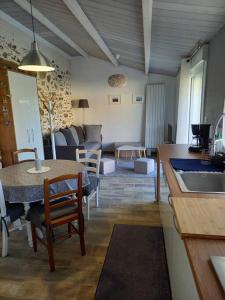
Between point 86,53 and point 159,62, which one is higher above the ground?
point 86,53

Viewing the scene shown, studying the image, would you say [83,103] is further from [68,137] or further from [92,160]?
[92,160]

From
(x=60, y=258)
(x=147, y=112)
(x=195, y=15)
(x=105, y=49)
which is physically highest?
(x=105, y=49)

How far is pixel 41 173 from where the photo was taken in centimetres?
232

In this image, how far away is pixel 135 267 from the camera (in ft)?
6.42

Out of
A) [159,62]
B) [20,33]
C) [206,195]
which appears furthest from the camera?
[159,62]

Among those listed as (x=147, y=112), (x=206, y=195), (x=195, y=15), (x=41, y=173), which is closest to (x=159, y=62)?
(x=147, y=112)

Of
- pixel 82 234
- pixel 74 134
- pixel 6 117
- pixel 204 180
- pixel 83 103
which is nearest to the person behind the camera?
pixel 204 180

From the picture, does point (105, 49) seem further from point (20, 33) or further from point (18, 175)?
point (18, 175)

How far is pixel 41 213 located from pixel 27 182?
12.7 inches

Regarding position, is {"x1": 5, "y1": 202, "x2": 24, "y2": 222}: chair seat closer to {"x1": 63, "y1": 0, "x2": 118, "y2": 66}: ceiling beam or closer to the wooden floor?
A: the wooden floor

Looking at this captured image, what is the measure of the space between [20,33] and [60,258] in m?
3.93

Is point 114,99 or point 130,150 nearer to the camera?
point 130,150

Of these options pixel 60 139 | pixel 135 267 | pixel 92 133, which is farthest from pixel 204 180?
pixel 92 133

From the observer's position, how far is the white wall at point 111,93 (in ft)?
21.1
